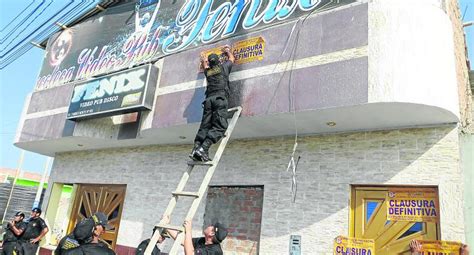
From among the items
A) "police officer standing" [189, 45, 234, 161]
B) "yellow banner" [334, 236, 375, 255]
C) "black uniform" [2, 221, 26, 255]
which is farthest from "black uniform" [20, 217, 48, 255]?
"yellow banner" [334, 236, 375, 255]

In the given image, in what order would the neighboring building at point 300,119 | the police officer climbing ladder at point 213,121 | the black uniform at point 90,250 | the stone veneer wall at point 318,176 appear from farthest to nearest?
the stone veneer wall at point 318,176, the police officer climbing ladder at point 213,121, the neighboring building at point 300,119, the black uniform at point 90,250

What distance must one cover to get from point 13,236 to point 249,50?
6.80 metres

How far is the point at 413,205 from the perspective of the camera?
210 inches

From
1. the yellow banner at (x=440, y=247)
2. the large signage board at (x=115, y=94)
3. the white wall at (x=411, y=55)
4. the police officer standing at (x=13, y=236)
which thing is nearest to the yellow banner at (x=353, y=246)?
the yellow banner at (x=440, y=247)

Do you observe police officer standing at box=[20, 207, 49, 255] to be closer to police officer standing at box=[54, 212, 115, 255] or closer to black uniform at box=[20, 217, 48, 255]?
black uniform at box=[20, 217, 48, 255]

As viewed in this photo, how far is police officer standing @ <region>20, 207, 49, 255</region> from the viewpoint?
26.8 feet

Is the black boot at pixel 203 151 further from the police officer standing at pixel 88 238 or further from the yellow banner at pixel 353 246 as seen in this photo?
the yellow banner at pixel 353 246

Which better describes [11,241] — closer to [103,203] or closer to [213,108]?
[103,203]

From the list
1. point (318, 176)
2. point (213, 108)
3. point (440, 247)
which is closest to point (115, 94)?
point (213, 108)

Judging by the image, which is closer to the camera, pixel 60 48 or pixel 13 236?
pixel 13 236

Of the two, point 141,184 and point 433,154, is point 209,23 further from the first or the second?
point 433,154

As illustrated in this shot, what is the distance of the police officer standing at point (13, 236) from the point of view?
7.91m

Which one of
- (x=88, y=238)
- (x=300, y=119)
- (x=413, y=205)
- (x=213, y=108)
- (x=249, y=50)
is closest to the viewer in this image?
(x=88, y=238)

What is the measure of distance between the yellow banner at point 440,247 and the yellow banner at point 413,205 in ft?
1.11
